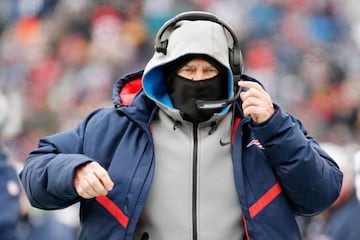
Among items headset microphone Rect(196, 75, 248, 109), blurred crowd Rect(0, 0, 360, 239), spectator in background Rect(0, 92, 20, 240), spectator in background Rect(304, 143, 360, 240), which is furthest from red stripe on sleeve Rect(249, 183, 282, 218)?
blurred crowd Rect(0, 0, 360, 239)

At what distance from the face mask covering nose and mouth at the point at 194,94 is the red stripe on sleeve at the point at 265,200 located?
1.23ft

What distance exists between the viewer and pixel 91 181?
3963 mm

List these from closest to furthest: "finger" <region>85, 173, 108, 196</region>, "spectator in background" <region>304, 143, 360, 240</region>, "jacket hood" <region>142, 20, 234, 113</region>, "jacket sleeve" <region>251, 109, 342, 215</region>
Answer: "finger" <region>85, 173, 108, 196</region> < "jacket sleeve" <region>251, 109, 342, 215</region> < "jacket hood" <region>142, 20, 234, 113</region> < "spectator in background" <region>304, 143, 360, 240</region>

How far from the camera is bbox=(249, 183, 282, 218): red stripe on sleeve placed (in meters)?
4.16

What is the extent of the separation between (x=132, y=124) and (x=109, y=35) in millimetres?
8468

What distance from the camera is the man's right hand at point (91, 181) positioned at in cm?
395

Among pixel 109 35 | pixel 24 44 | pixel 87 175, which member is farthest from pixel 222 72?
pixel 24 44

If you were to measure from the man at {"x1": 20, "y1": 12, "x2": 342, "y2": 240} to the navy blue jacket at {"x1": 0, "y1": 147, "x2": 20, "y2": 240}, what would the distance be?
1893mm

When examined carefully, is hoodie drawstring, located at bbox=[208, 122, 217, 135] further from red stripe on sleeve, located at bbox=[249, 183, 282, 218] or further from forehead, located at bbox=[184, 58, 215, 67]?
red stripe on sleeve, located at bbox=[249, 183, 282, 218]

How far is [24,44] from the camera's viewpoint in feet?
44.5

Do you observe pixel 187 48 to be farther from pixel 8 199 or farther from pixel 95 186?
pixel 8 199

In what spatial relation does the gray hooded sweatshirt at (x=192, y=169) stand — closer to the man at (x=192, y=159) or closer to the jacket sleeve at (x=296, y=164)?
the man at (x=192, y=159)

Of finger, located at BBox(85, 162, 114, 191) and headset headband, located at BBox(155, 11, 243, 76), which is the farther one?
headset headband, located at BBox(155, 11, 243, 76)

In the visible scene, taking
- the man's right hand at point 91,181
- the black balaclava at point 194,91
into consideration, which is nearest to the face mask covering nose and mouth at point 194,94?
the black balaclava at point 194,91
